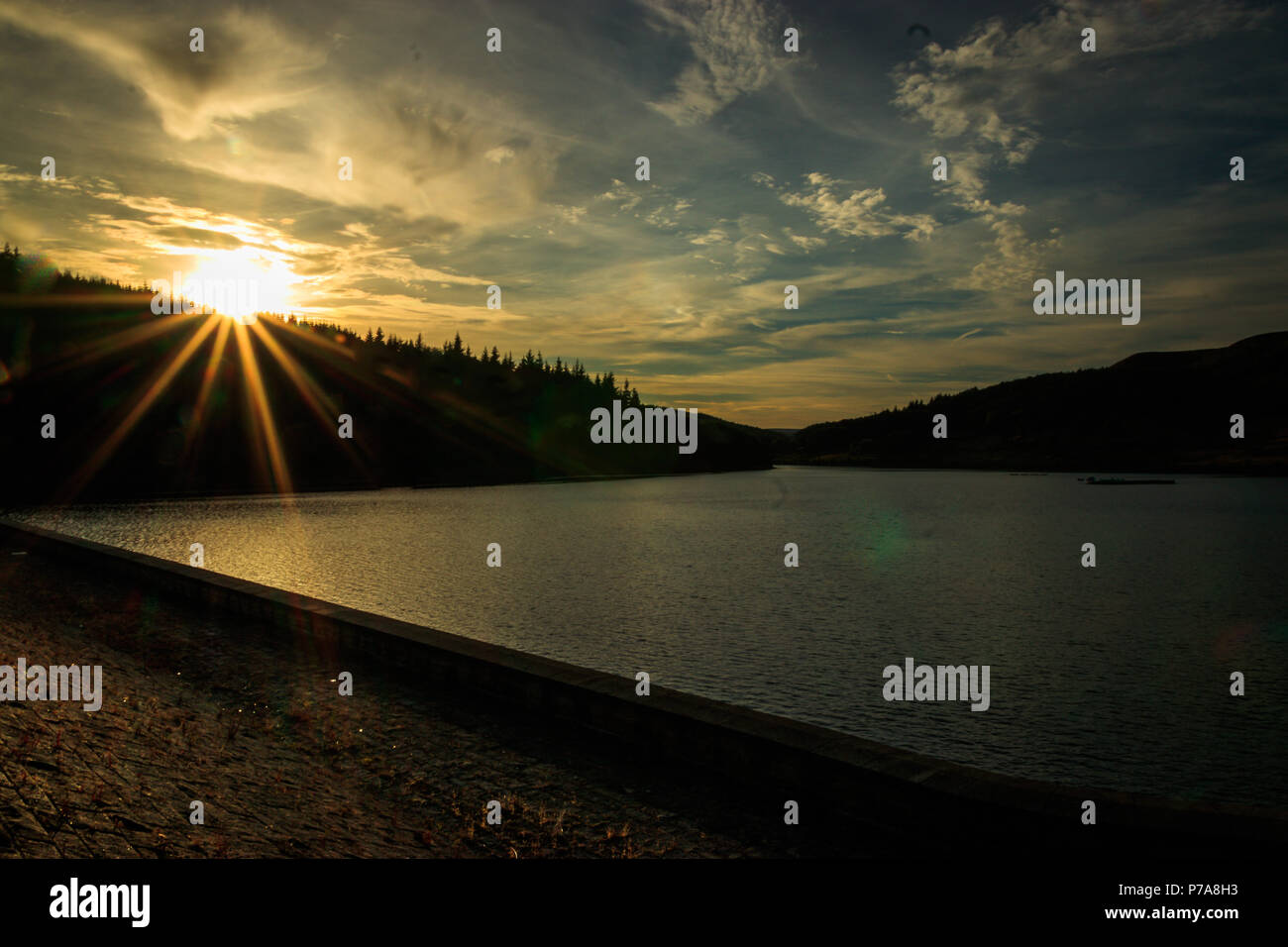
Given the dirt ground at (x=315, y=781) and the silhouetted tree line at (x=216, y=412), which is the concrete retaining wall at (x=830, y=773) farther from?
the silhouetted tree line at (x=216, y=412)

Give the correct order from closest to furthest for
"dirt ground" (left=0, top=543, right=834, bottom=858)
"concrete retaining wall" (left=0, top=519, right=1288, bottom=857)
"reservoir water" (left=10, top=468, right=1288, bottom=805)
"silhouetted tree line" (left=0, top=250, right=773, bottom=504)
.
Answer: "concrete retaining wall" (left=0, top=519, right=1288, bottom=857) → "dirt ground" (left=0, top=543, right=834, bottom=858) → "reservoir water" (left=10, top=468, right=1288, bottom=805) → "silhouetted tree line" (left=0, top=250, right=773, bottom=504)

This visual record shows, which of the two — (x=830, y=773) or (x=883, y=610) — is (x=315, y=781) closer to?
(x=830, y=773)

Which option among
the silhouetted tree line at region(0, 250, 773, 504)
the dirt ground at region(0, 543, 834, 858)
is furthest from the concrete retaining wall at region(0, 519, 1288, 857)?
the silhouetted tree line at region(0, 250, 773, 504)

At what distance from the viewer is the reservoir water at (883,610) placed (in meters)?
11.5

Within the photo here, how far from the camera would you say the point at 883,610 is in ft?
71.9

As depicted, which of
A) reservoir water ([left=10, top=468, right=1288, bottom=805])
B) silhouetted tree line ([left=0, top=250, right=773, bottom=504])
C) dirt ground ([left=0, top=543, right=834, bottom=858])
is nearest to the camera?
dirt ground ([left=0, top=543, right=834, bottom=858])

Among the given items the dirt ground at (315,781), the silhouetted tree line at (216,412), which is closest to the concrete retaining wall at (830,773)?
the dirt ground at (315,781)

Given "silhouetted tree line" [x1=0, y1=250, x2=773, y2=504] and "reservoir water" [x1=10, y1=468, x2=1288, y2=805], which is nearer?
"reservoir water" [x1=10, y1=468, x2=1288, y2=805]

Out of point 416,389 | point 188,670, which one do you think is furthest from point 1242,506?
point 416,389

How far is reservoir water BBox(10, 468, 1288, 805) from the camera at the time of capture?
11.5 meters

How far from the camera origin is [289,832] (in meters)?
5.70

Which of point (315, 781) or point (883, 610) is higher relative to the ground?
point (315, 781)

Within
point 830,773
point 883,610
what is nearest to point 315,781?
point 830,773

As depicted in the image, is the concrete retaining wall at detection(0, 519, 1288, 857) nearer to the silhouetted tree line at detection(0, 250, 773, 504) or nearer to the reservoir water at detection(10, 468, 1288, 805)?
the reservoir water at detection(10, 468, 1288, 805)
